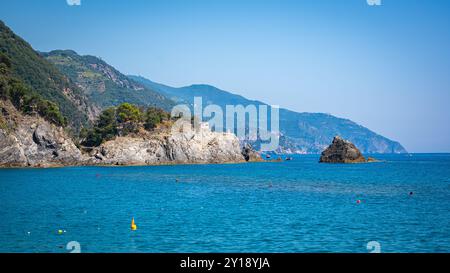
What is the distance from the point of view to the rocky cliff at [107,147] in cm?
12531

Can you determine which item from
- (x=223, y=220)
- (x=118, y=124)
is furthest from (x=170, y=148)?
(x=223, y=220)

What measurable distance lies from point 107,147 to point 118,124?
1405 centimetres

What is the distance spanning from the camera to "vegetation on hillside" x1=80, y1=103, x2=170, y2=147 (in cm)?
16262

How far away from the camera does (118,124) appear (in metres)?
167

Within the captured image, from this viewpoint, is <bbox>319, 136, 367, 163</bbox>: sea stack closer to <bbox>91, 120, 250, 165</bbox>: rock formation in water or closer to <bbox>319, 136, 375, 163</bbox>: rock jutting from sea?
<bbox>319, 136, 375, 163</bbox>: rock jutting from sea

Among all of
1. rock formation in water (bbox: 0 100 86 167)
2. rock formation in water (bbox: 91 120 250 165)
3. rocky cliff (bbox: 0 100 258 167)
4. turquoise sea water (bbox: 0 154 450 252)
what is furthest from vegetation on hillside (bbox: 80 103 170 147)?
turquoise sea water (bbox: 0 154 450 252)

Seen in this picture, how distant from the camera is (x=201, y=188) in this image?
7381cm

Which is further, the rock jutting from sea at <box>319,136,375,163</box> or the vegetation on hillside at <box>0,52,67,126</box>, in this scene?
the rock jutting from sea at <box>319,136,375,163</box>

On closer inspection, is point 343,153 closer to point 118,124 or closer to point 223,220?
point 118,124

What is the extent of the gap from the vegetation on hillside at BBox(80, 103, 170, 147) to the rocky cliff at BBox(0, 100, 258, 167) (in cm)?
439

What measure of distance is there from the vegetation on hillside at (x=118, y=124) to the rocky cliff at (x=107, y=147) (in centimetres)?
439

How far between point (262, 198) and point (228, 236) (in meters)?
26.2

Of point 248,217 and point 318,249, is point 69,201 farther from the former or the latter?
point 318,249
